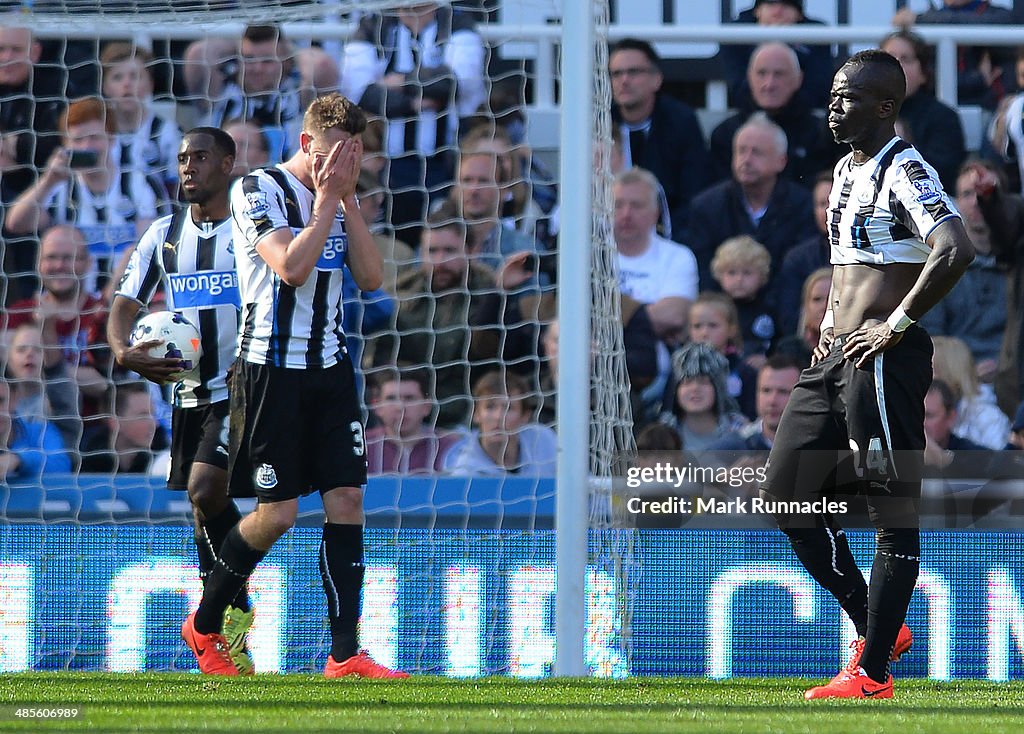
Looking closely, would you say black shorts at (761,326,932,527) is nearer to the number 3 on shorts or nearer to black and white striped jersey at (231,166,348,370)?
the number 3 on shorts

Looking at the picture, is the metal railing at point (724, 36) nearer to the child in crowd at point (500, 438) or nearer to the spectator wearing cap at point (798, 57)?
the spectator wearing cap at point (798, 57)

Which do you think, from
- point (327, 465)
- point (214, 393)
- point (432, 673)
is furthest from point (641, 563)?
point (214, 393)

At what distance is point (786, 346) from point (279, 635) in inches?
106

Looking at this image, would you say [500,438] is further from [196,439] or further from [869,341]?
[869,341]

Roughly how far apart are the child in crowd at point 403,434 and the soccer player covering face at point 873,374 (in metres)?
2.48

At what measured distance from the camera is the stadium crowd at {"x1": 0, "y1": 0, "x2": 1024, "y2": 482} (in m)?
6.85

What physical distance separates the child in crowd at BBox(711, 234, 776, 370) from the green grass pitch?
7.40 ft

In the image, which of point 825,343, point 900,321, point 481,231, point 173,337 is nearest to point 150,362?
point 173,337

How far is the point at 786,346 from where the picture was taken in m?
A: 6.95

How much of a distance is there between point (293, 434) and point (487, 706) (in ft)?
4.07

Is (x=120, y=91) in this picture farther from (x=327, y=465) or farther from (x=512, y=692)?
(x=512, y=692)

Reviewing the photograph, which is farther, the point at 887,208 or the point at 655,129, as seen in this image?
the point at 655,129

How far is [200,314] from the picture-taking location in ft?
18.4

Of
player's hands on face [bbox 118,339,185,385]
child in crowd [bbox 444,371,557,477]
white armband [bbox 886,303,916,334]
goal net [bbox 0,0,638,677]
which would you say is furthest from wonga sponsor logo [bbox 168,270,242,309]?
white armband [bbox 886,303,916,334]
